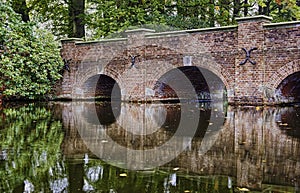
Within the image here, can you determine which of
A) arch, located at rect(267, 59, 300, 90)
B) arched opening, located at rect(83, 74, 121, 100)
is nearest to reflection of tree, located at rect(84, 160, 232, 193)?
arch, located at rect(267, 59, 300, 90)

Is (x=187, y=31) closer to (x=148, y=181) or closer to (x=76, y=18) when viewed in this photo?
(x=76, y=18)

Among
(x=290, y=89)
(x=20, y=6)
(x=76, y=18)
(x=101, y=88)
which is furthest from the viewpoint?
(x=20, y=6)

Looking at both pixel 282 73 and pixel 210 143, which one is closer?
pixel 210 143

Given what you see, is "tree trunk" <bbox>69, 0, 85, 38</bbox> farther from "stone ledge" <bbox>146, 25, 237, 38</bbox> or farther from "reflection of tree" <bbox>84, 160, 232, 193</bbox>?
"reflection of tree" <bbox>84, 160, 232, 193</bbox>

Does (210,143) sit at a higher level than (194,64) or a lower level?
lower

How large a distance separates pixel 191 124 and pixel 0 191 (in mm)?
5409

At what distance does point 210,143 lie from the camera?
6352 millimetres

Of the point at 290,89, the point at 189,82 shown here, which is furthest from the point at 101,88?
the point at 290,89

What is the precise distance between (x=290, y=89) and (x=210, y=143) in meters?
8.15

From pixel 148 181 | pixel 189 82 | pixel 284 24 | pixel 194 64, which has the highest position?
pixel 284 24

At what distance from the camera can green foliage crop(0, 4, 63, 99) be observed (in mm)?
15023

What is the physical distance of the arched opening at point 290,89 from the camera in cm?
1272

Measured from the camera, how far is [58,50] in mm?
17266

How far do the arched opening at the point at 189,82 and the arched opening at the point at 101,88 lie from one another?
2964mm
